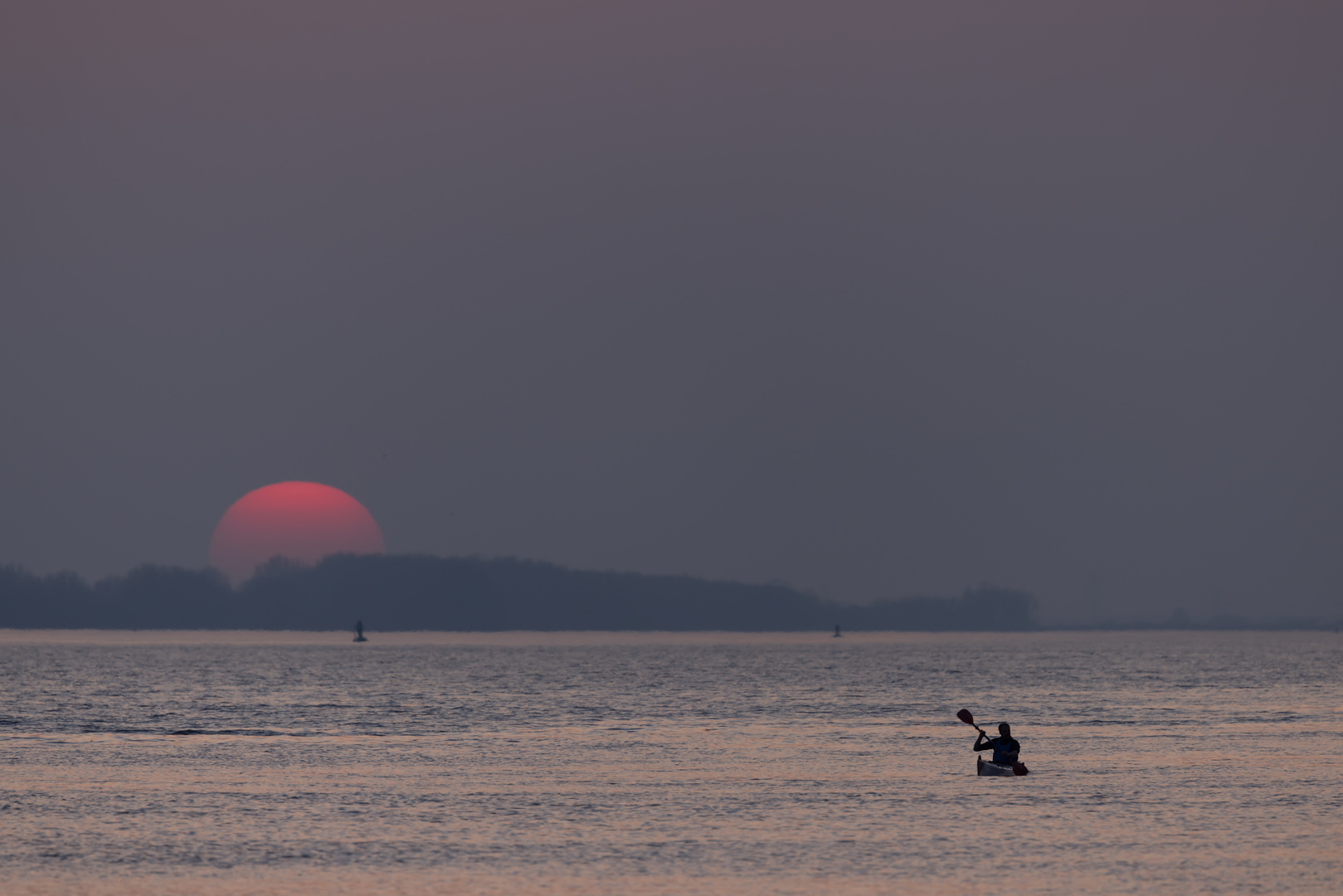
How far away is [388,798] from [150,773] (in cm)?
1178

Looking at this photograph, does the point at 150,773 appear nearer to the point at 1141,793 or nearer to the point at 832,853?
the point at 832,853

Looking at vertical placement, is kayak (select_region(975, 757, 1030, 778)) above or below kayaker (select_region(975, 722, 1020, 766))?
below

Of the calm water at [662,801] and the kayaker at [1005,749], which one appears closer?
the calm water at [662,801]

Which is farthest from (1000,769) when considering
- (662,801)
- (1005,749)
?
(662,801)

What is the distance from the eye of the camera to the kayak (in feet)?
159

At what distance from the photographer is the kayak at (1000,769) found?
48.5 metres

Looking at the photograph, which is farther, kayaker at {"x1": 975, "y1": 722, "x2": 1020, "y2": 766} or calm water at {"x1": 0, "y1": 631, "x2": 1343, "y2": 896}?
kayaker at {"x1": 975, "y1": 722, "x2": 1020, "y2": 766}

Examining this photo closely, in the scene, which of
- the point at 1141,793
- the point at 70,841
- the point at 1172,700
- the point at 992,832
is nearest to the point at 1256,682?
the point at 1172,700

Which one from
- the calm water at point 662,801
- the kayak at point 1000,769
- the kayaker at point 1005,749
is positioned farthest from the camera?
the kayaker at point 1005,749

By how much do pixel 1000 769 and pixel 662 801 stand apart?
479 inches

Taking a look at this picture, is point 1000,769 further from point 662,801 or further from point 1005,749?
point 662,801

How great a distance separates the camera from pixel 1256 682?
135 metres

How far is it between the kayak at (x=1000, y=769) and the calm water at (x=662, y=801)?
325 mm

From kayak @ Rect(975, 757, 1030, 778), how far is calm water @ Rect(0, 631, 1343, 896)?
33 cm
